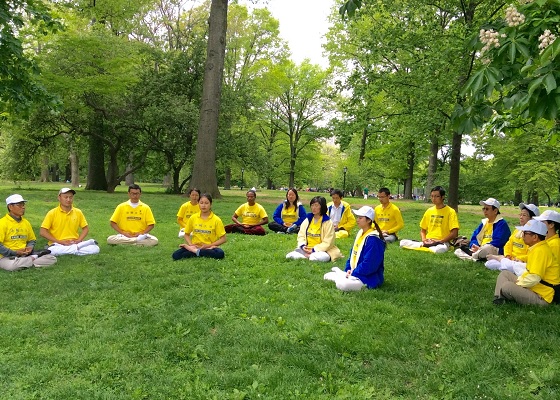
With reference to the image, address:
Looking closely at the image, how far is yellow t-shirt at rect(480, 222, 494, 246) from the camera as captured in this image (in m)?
8.75

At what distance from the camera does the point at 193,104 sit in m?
24.0

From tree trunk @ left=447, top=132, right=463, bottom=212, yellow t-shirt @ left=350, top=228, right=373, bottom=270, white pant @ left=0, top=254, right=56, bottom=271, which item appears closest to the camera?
yellow t-shirt @ left=350, top=228, right=373, bottom=270

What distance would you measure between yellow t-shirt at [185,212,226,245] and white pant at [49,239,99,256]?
6.74ft

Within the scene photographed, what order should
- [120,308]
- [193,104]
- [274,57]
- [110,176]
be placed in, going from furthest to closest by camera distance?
[274,57] → [110,176] → [193,104] → [120,308]

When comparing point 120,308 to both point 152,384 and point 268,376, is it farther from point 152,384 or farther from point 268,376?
point 268,376

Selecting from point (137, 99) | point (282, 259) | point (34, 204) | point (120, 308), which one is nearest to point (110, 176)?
point (137, 99)

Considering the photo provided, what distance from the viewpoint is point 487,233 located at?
8844mm

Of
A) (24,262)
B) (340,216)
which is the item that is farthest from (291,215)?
(24,262)

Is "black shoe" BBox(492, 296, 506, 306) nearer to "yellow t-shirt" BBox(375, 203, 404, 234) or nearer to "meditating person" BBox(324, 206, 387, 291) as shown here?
"meditating person" BBox(324, 206, 387, 291)

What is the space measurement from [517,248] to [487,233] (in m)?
1.38

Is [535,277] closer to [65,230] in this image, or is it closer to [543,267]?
[543,267]

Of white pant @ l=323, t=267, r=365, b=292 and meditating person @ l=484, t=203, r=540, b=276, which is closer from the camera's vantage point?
white pant @ l=323, t=267, r=365, b=292

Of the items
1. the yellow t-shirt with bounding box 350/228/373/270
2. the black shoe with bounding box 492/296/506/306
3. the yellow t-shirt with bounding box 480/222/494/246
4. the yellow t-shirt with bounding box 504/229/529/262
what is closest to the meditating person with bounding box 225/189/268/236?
the yellow t-shirt with bounding box 350/228/373/270

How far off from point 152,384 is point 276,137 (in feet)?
147
